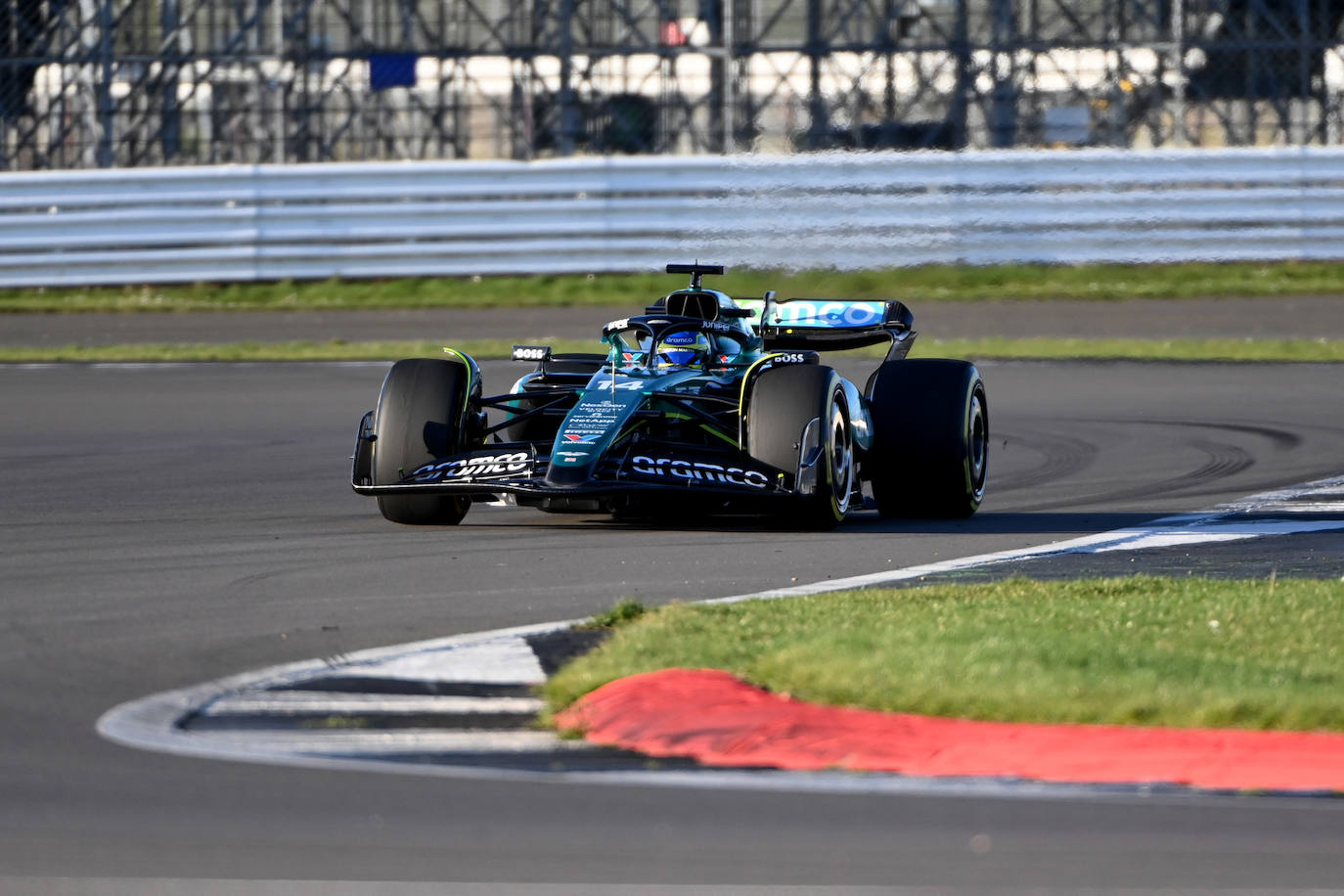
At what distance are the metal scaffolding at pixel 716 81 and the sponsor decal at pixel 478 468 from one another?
50.4 feet

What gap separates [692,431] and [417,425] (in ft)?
4.21

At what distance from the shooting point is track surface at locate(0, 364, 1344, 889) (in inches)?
182

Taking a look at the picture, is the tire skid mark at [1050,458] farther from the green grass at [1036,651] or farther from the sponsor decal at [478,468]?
the green grass at [1036,651]

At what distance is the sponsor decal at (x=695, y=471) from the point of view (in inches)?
379

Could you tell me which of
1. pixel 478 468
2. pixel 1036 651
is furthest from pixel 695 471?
pixel 1036 651

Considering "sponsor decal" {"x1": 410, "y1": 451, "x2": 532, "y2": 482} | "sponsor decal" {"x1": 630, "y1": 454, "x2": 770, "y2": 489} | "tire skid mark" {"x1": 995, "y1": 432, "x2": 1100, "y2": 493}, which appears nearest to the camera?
"sponsor decal" {"x1": 630, "y1": 454, "x2": 770, "y2": 489}

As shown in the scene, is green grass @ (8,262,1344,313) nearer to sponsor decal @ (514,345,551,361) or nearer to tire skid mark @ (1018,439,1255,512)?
tire skid mark @ (1018,439,1255,512)

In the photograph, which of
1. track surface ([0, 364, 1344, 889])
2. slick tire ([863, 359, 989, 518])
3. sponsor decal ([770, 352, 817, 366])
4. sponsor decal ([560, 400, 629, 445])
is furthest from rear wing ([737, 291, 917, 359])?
sponsor decal ([560, 400, 629, 445])

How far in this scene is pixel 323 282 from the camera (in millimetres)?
23219

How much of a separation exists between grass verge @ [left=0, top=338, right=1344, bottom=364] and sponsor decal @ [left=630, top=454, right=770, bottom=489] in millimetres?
8948

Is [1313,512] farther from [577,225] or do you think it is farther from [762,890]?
[577,225]

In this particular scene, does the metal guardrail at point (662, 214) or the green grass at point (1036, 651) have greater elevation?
the metal guardrail at point (662, 214)

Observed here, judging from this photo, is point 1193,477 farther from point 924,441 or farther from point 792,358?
point 792,358

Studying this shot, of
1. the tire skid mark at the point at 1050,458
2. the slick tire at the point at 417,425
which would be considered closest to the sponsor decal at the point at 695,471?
the slick tire at the point at 417,425
